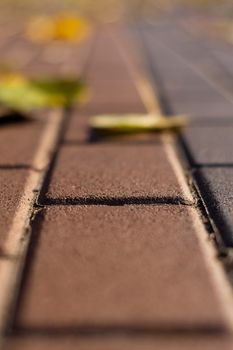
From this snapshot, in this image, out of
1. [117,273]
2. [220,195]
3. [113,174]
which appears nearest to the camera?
[117,273]

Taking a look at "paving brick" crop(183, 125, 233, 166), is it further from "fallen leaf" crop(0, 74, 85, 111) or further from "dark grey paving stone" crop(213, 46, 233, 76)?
"dark grey paving stone" crop(213, 46, 233, 76)

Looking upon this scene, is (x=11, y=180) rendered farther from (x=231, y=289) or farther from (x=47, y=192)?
(x=231, y=289)

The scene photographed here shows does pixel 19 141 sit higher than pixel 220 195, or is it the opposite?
pixel 19 141

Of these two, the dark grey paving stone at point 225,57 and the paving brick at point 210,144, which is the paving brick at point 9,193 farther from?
the dark grey paving stone at point 225,57

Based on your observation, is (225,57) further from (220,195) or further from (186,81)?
(220,195)

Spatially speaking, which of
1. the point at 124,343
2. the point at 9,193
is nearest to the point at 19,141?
the point at 9,193

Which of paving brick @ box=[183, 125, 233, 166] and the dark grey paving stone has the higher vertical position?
the dark grey paving stone

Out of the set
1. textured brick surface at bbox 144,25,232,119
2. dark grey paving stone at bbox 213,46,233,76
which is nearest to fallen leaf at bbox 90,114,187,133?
textured brick surface at bbox 144,25,232,119
